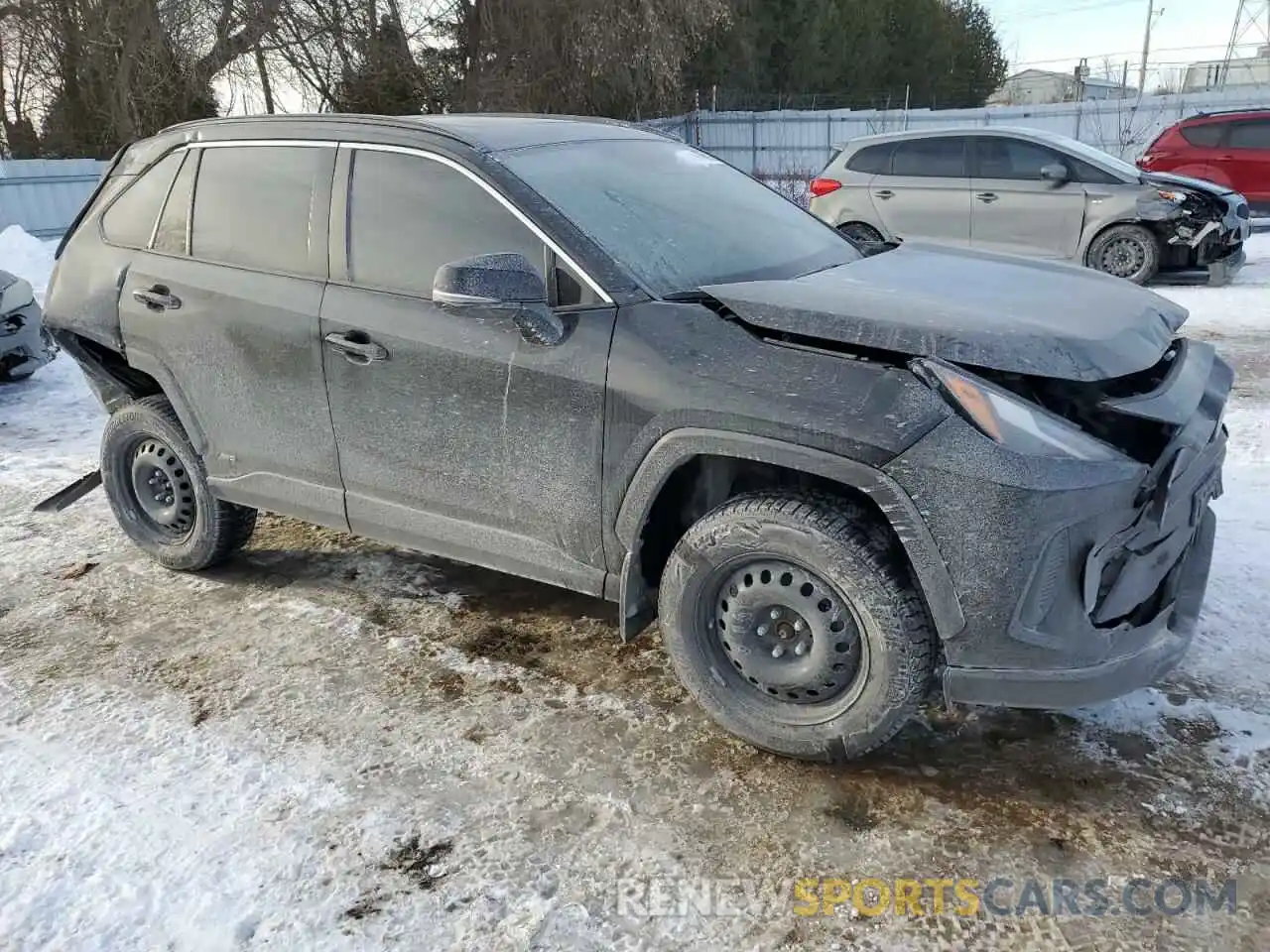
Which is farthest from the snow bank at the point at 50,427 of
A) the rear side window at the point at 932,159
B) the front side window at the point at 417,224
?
the rear side window at the point at 932,159

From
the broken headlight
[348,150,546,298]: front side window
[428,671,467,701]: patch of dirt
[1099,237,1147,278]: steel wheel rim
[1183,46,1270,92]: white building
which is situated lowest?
[428,671,467,701]: patch of dirt

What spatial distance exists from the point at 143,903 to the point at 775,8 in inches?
1382

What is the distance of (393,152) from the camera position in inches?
130

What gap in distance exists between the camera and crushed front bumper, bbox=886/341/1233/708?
2.34 m

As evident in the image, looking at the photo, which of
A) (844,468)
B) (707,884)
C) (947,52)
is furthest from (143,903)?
(947,52)

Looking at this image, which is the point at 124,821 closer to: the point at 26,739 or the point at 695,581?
the point at 26,739

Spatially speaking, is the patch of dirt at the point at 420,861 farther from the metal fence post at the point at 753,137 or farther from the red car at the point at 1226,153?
the metal fence post at the point at 753,137

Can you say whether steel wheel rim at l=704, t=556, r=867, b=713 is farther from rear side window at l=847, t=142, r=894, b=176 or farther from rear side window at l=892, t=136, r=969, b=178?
rear side window at l=847, t=142, r=894, b=176

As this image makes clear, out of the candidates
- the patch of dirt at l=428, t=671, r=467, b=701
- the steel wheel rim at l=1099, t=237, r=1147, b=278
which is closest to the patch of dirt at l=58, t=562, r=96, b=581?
the patch of dirt at l=428, t=671, r=467, b=701

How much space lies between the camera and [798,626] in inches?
109

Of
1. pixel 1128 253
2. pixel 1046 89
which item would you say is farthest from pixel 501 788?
pixel 1046 89

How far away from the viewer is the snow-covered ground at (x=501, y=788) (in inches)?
90.8

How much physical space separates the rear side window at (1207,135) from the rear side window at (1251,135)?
0.52ft

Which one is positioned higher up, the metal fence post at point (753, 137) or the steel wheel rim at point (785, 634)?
the metal fence post at point (753, 137)
